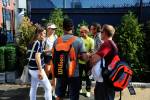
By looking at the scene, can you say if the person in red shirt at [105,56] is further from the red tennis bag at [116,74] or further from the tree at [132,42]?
the tree at [132,42]

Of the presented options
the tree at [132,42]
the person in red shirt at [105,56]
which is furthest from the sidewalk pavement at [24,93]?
the person in red shirt at [105,56]

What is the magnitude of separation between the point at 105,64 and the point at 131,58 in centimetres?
454

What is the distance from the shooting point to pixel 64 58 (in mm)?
6383

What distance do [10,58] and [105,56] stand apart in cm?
521

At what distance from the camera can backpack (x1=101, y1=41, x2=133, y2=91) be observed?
5801 millimetres

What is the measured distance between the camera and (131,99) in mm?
8961

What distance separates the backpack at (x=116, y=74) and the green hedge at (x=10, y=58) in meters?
5.05

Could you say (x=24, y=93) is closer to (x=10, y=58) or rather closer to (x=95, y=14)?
(x=10, y=58)

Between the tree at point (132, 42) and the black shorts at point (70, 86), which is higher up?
the tree at point (132, 42)

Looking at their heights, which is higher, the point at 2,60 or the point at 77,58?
the point at 77,58

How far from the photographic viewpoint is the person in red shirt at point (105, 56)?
227 inches

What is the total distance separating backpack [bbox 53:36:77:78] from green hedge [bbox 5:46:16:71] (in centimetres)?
420

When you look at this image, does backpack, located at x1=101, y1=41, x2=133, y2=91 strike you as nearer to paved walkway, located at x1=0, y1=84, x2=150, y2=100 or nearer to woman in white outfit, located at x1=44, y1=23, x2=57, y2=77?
woman in white outfit, located at x1=44, y1=23, x2=57, y2=77

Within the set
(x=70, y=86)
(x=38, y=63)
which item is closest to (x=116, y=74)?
(x=70, y=86)
